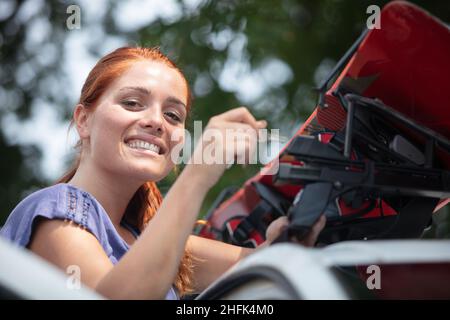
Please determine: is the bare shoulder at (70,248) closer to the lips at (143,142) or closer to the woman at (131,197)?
the woman at (131,197)

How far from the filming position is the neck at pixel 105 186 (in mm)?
1958

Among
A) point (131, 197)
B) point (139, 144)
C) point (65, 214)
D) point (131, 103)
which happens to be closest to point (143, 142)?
point (139, 144)

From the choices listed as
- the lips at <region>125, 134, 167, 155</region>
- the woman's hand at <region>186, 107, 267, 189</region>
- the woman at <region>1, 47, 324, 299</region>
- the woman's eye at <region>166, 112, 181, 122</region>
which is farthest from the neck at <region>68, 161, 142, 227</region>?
the woman's hand at <region>186, 107, 267, 189</region>

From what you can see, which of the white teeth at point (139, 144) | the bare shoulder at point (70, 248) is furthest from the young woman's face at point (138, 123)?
the bare shoulder at point (70, 248)

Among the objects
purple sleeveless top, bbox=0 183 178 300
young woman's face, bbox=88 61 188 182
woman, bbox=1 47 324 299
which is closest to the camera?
woman, bbox=1 47 324 299

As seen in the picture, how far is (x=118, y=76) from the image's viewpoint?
2059mm

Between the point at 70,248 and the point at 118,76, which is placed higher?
the point at 118,76

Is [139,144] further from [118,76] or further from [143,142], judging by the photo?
[118,76]

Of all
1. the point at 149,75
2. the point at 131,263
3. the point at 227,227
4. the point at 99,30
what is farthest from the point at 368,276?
the point at 99,30

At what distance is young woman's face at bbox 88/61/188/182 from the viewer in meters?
1.91

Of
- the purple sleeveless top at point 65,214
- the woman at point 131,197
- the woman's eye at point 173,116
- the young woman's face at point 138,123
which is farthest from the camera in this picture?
the woman's eye at point 173,116

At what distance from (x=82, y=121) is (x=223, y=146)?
753 mm

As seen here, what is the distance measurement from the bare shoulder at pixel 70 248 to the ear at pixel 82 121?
0.49m

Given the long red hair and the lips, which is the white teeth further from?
the long red hair
